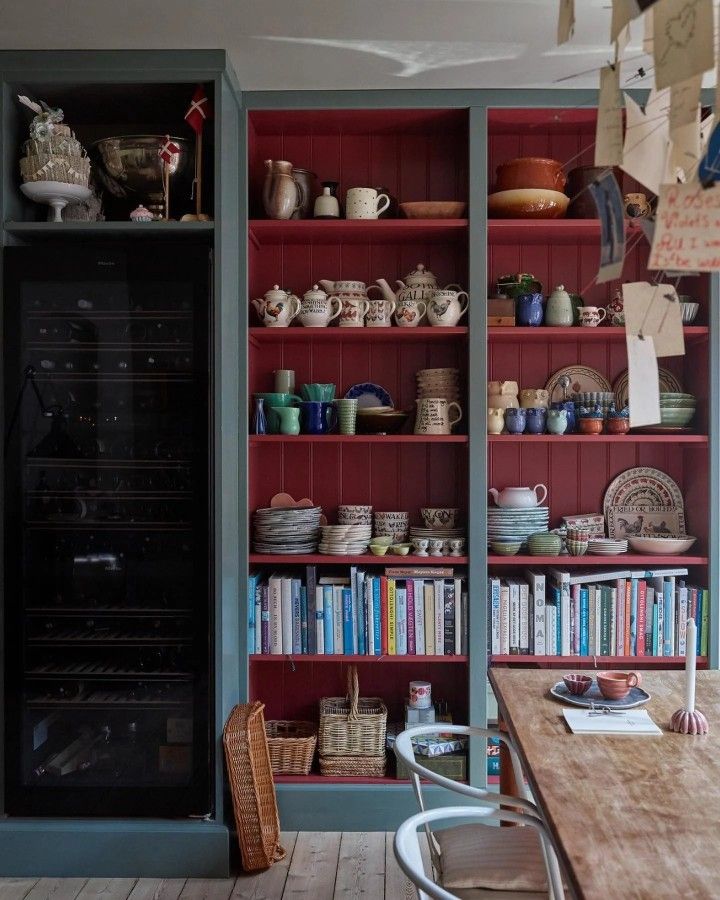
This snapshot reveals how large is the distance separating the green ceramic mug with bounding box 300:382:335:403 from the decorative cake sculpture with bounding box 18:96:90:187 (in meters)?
1.09

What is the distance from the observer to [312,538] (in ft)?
10.9

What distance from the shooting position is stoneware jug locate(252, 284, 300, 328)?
3.24 m

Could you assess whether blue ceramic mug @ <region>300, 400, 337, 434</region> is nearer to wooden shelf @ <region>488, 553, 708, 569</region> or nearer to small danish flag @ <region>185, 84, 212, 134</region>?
wooden shelf @ <region>488, 553, 708, 569</region>

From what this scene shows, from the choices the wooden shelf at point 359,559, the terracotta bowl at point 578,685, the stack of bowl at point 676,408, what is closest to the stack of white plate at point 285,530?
the wooden shelf at point 359,559

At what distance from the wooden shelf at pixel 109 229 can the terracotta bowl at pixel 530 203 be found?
3.57ft

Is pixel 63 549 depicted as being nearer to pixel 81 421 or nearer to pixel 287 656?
pixel 81 421

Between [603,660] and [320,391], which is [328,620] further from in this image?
[603,660]

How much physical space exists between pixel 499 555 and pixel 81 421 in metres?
1.58

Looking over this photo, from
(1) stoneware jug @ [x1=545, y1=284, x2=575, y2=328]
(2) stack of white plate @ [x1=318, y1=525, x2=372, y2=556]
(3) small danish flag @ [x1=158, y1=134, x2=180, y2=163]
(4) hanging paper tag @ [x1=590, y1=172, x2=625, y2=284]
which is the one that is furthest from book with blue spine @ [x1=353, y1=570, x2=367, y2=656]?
(4) hanging paper tag @ [x1=590, y1=172, x2=625, y2=284]

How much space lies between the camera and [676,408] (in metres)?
3.24

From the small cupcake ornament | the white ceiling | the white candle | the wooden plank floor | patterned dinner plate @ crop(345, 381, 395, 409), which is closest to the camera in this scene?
the white candle

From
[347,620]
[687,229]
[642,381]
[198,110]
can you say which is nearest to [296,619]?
[347,620]

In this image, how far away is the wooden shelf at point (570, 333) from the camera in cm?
320

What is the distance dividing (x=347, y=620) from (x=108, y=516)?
965mm
